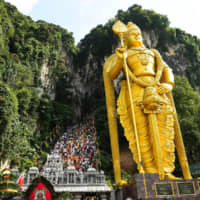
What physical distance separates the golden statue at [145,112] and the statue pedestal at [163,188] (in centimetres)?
27

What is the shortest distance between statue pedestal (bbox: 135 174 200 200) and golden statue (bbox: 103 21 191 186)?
275mm

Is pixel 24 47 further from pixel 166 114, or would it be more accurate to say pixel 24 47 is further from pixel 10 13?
pixel 166 114

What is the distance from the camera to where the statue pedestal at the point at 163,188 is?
3551 millimetres

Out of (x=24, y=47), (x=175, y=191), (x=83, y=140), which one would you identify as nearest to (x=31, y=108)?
(x=83, y=140)

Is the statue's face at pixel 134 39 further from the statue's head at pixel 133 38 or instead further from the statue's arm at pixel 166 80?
the statue's arm at pixel 166 80

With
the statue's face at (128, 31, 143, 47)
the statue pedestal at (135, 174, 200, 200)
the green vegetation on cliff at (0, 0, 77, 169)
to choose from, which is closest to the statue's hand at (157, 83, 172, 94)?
the statue's face at (128, 31, 143, 47)

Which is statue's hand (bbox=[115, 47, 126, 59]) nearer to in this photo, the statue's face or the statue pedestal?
the statue's face

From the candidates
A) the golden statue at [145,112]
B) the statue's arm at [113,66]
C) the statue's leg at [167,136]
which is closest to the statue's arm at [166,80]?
the golden statue at [145,112]

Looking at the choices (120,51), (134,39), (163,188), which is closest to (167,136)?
(163,188)

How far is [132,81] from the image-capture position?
17.5 feet

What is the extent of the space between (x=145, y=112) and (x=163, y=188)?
173 centimetres

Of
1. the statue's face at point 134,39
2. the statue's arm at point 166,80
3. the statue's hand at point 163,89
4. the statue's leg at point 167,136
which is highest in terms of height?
the statue's face at point 134,39

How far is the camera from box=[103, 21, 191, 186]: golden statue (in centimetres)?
446

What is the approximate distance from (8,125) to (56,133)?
19.4 ft
